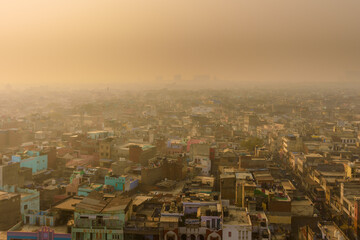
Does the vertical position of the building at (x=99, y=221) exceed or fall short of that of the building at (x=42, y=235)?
it exceeds it

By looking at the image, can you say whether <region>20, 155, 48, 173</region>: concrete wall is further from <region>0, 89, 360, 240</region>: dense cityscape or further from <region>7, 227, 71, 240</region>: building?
<region>7, 227, 71, 240</region>: building

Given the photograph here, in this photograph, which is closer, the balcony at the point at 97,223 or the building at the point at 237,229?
the building at the point at 237,229

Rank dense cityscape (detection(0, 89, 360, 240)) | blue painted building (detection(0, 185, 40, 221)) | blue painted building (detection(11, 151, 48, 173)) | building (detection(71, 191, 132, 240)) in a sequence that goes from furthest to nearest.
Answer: blue painted building (detection(11, 151, 48, 173)), blue painted building (detection(0, 185, 40, 221)), dense cityscape (detection(0, 89, 360, 240)), building (detection(71, 191, 132, 240))


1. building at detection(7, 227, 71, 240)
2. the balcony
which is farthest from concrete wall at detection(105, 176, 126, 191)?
building at detection(7, 227, 71, 240)

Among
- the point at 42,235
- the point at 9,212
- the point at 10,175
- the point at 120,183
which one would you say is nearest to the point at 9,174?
the point at 10,175

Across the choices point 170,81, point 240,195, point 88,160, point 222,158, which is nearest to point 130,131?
point 88,160

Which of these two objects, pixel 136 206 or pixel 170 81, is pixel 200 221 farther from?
pixel 170 81

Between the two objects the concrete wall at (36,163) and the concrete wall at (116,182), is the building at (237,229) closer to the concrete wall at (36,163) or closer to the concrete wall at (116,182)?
the concrete wall at (116,182)

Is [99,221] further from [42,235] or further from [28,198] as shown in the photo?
[28,198]

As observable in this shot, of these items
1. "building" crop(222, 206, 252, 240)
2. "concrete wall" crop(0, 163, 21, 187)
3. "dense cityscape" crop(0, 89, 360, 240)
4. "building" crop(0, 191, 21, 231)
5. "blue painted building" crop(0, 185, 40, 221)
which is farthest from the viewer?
"concrete wall" crop(0, 163, 21, 187)

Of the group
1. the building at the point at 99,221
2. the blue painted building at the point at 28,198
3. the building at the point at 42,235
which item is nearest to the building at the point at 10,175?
the blue painted building at the point at 28,198
